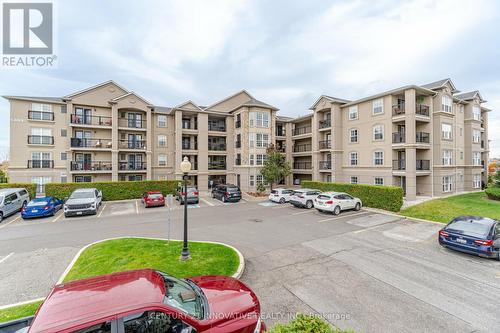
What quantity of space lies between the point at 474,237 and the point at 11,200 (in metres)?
29.1

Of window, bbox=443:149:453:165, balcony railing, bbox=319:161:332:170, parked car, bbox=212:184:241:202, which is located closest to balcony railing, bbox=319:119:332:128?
balcony railing, bbox=319:161:332:170

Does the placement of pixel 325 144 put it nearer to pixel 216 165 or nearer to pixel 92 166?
pixel 216 165

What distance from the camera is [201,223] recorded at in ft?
48.3

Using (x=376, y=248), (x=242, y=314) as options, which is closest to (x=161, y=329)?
(x=242, y=314)

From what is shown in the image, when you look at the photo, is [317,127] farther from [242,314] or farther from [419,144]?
[242,314]

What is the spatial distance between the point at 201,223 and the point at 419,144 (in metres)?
21.7

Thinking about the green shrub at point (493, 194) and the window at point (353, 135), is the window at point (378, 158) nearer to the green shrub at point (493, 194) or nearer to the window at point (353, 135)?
the window at point (353, 135)

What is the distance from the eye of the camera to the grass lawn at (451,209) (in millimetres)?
15727

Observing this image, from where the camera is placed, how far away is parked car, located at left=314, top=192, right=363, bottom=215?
17047 millimetres

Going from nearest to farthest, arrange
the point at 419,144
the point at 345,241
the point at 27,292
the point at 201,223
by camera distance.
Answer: the point at 27,292 < the point at 345,241 < the point at 201,223 < the point at 419,144

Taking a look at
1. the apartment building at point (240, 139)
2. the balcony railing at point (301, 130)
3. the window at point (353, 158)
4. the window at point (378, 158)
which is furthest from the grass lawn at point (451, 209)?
the balcony railing at point (301, 130)

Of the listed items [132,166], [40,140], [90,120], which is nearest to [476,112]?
[132,166]

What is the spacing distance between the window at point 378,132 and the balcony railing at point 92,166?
31138 mm

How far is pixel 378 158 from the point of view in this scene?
78.0 feet
